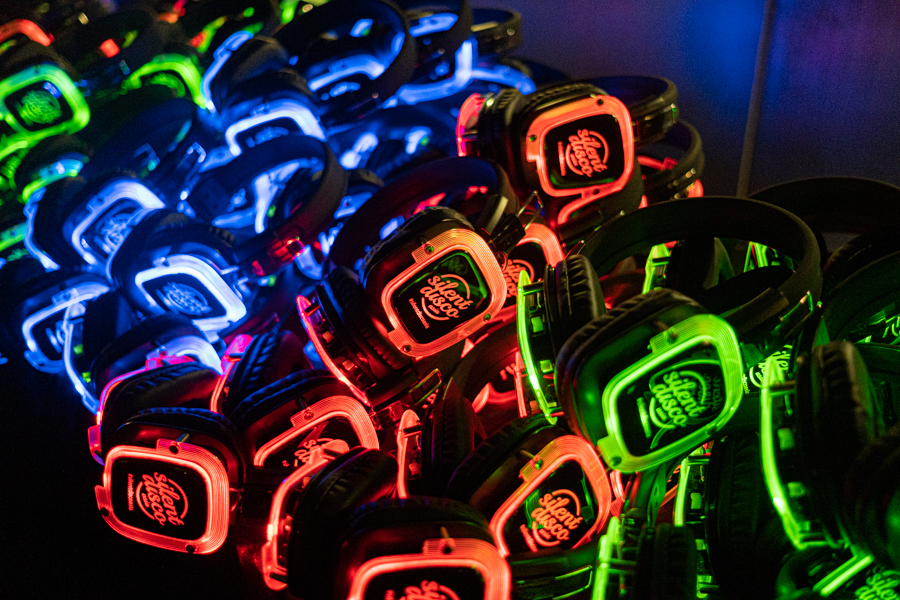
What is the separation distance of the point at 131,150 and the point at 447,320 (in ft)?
4.80

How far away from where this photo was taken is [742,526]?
0.95 meters

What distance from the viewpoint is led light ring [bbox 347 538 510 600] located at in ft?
2.77

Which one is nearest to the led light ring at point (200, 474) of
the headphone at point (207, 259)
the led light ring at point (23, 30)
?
the headphone at point (207, 259)

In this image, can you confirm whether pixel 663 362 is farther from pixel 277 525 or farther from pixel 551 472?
pixel 277 525

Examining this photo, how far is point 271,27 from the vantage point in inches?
90.1

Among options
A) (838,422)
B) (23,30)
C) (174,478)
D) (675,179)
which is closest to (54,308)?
(174,478)

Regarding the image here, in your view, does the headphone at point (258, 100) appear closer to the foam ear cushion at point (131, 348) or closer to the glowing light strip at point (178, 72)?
the glowing light strip at point (178, 72)

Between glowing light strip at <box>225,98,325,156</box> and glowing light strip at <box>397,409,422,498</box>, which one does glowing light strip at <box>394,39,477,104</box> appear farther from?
glowing light strip at <box>397,409,422,498</box>

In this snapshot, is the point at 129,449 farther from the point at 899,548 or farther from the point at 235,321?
the point at 899,548

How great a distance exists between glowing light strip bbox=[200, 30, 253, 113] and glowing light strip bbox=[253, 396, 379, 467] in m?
1.30

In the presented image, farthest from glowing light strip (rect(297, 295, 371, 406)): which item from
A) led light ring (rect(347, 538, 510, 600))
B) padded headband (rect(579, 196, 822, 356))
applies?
padded headband (rect(579, 196, 822, 356))

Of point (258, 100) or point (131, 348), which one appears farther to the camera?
point (258, 100)

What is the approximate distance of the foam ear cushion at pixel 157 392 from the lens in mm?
1288

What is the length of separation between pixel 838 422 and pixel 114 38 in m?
2.59
